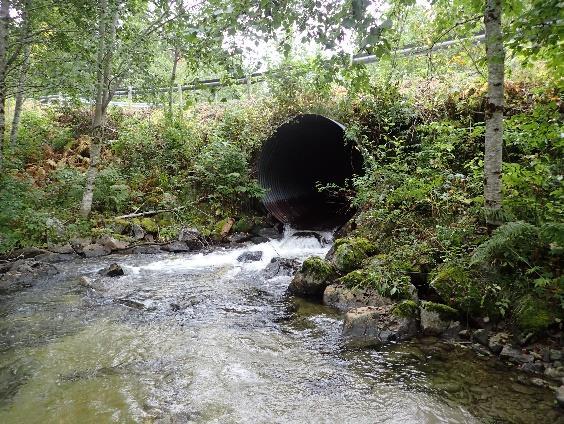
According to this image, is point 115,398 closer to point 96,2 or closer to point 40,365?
point 40,365

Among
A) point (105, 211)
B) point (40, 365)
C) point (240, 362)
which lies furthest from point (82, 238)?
point (240, 362)

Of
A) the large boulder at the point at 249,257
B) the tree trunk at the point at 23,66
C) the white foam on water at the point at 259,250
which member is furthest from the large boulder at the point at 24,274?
the large boulder at the point at 249,257

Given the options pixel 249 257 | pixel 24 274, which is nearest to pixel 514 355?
pixel 249 257

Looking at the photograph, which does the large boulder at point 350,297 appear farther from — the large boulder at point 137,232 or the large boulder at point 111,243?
the large boulder at point 137,232

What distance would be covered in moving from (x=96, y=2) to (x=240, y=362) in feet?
27.4

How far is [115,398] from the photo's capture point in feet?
12.2

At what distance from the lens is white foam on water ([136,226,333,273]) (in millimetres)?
8891

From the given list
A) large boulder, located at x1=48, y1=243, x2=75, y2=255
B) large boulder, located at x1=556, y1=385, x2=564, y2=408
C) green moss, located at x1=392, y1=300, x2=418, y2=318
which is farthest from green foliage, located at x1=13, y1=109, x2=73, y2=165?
large boulder, located at x1=556, y1=385, x2=564, y2=408

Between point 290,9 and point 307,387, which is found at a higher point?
point 290,9

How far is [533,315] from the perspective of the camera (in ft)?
14.4

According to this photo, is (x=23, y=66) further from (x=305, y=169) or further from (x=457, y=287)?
(x=457, y=287)

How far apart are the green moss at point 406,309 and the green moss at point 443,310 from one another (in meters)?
0.14

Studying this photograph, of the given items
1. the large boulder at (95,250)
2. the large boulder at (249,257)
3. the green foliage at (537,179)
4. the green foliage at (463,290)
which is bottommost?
the large boulder at (95,250)

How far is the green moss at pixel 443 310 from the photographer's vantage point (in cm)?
504
